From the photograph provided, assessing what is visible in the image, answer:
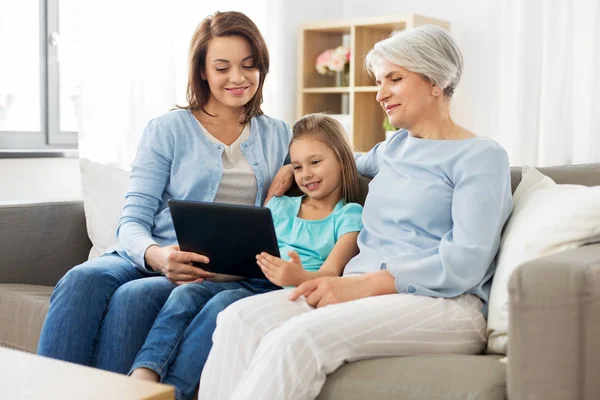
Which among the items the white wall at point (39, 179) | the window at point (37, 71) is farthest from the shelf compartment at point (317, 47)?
the white wall at point (39, 179)

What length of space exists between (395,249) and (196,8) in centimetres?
226

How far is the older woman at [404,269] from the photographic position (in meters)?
1.45

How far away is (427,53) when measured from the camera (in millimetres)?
1767

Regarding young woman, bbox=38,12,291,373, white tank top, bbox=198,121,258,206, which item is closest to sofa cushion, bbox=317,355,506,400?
young woman, bbox=38,12,291,373

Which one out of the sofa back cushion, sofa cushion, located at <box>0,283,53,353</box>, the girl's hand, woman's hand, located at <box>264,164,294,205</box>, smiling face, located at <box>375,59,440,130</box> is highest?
smiling face, located at <box>375,59,440,130</box>

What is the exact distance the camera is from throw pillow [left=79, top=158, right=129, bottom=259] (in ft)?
7.95

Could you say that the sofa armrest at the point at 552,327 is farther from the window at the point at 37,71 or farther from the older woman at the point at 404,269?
the window at the point at 37,71

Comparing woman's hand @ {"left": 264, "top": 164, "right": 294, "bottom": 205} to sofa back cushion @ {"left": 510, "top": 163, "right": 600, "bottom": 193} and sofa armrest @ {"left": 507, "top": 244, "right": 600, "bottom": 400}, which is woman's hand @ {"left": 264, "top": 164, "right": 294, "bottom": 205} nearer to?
sofa back cushion @ {"left": 510, "top": 163, "right": 600, "bottom": 193}

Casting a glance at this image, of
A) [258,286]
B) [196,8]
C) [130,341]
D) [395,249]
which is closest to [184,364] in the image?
[130,341]

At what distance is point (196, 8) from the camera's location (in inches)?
145

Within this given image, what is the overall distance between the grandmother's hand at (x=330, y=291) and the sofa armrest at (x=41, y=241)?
3.33 ft

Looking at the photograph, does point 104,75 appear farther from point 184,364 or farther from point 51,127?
point 184,364

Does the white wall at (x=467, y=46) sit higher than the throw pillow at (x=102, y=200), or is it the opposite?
the white wall at (x=467, y=46)

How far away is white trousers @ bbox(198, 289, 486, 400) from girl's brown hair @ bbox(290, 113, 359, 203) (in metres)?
0.46
